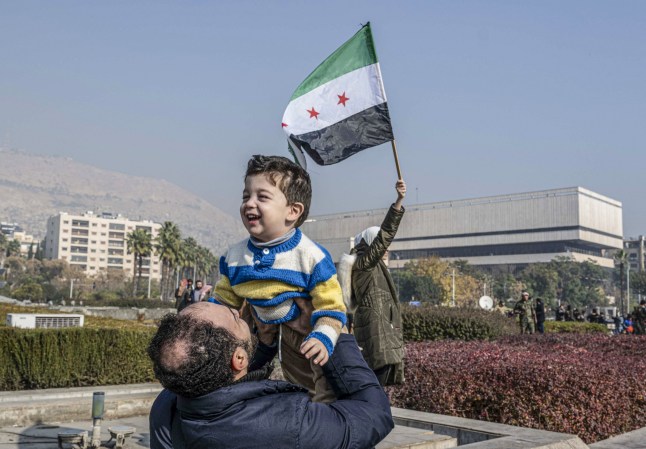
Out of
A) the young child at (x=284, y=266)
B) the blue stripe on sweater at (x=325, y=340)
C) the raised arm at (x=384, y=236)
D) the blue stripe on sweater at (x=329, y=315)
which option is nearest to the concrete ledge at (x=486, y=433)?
the raised arm at (x=384, y=236)

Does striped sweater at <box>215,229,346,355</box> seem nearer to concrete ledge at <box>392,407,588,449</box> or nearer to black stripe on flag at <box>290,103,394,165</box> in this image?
black stripe on flag at <box>290,103,394,165</box>

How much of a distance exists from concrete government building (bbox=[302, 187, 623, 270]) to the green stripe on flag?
118698 millimetres

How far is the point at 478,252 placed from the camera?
14362 centimetres

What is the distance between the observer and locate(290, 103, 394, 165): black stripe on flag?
484cm

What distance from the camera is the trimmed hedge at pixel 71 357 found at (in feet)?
35.9

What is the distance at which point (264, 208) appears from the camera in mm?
3064

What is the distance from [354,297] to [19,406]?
15.4ft

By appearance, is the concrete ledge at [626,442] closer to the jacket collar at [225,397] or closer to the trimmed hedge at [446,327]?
the jacket collar at [225,397]

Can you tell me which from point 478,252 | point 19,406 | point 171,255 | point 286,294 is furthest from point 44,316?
point 478,252

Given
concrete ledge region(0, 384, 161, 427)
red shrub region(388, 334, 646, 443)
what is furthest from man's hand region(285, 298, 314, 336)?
concrete ledge region(0, 384, 161, 427)

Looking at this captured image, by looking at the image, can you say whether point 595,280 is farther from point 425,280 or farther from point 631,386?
point 631,386

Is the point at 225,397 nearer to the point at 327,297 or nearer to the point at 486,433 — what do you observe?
the point at 327,297

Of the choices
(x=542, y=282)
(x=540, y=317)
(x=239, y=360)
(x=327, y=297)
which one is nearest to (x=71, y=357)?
(x=327, y=297)

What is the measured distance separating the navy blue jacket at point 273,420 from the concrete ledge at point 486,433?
9.33ft
